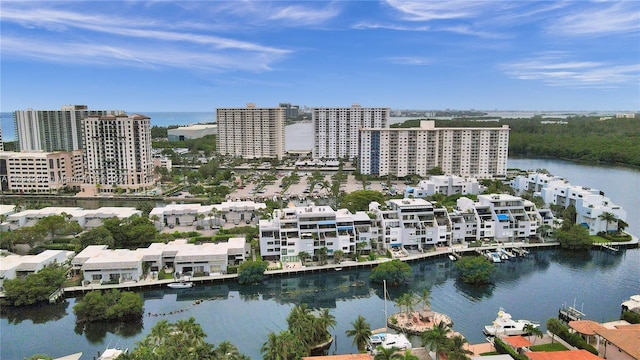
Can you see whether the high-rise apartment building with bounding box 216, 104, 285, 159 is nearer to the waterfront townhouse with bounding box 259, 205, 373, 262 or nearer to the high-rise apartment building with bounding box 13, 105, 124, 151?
the high-rise apartment building with bounding box 13, 105, 124, 151

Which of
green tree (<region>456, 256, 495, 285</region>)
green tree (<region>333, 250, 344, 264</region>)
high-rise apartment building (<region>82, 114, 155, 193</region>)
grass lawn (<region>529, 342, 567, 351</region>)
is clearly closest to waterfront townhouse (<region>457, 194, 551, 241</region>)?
green tree (<region>456, 256, 495, 285</region>)

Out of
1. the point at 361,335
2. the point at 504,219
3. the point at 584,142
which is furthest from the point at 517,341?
the point at 584,142

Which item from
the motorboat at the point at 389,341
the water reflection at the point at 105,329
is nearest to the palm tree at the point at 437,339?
the motorboat at the point at 389,341

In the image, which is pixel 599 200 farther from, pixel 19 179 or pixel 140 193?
pixel 19 179

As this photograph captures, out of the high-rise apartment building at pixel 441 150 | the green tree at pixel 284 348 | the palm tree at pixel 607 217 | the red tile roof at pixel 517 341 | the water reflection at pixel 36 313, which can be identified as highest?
the high-rise apartment building at pixel 441 150

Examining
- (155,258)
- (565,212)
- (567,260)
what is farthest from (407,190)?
(155,258)

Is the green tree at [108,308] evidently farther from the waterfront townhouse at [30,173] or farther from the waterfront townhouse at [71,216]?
the waterfront townhouse at [30,173]

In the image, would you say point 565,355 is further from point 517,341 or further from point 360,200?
point 360,200
